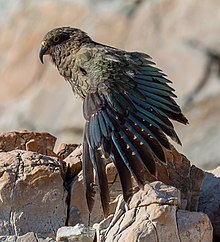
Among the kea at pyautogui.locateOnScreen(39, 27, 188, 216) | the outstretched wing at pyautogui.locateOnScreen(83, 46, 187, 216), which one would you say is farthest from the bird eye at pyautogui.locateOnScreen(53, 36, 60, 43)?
the outstretched wing at pyautogui.locateOnScreen(83, 46, 187, 216)

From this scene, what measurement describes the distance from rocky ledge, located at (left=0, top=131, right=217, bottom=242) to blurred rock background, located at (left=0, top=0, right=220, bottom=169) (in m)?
7.95

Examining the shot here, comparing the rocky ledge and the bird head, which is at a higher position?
the bird head

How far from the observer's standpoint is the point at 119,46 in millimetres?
15586

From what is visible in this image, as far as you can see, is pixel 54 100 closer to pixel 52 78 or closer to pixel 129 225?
pixel 52 78

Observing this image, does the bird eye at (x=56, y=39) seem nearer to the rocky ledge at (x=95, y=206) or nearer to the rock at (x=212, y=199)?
the rocky ledge at (x=95, y=206)

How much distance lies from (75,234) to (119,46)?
35.5 feet

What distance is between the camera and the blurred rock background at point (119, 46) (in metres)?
14.3

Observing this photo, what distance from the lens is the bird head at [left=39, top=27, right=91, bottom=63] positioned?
286 inches

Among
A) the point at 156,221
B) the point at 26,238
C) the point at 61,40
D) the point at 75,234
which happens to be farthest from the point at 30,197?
the point at 61,40

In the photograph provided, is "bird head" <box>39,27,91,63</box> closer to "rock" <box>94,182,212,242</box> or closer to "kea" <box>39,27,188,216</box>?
"kea" <box>39,27,188,216</box>

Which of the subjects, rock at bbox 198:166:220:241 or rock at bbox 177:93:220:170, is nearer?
rock at bbox 198:166:220:241

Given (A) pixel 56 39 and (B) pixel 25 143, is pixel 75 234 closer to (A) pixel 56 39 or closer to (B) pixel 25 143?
(B) pixel 25 143

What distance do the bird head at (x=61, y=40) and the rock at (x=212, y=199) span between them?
1868 mm

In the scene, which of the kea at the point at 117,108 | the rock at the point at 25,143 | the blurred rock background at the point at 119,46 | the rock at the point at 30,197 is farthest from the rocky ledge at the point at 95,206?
the blurred rock background at the point at 119,46
